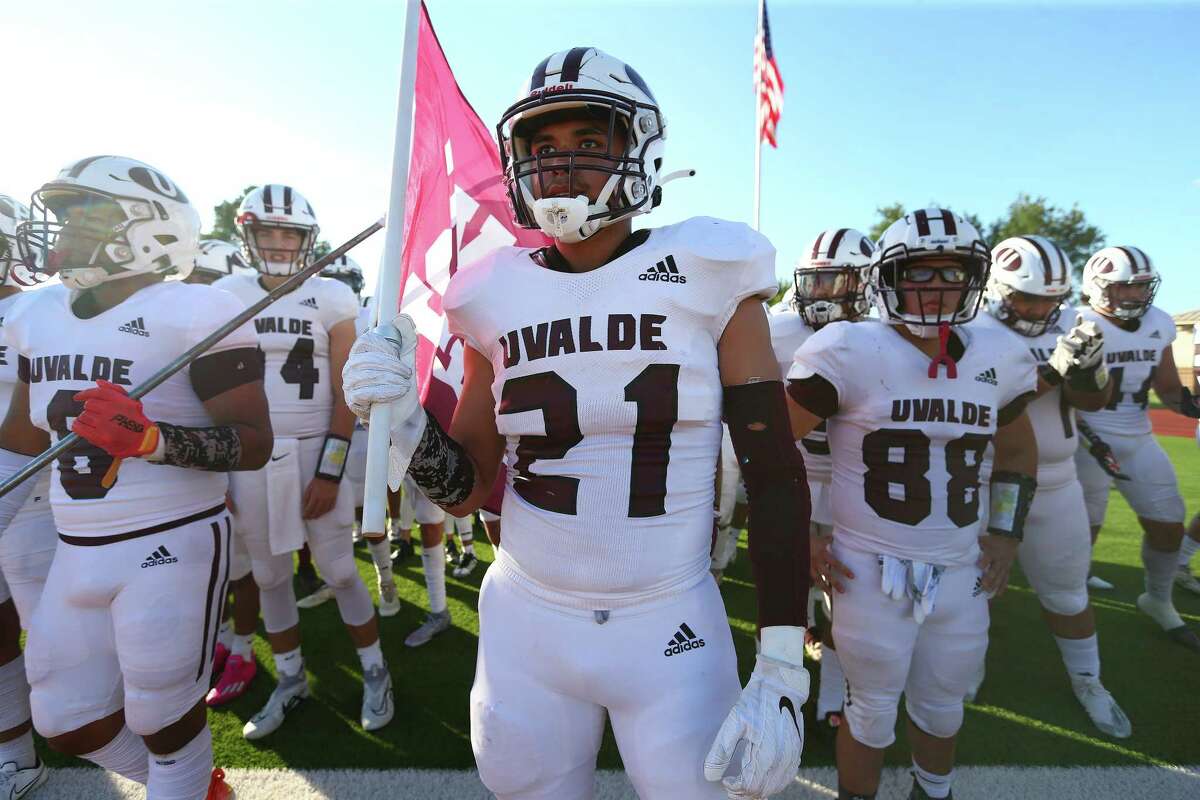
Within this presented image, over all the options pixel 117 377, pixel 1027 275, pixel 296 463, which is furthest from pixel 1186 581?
pixel 117 377

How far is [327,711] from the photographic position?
12.5 feet

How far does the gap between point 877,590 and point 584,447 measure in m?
1.59

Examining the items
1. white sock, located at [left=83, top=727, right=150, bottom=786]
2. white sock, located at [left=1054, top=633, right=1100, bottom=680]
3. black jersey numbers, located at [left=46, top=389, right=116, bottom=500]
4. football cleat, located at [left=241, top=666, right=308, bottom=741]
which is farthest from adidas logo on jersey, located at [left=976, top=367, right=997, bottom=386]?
football cleat, located at [left=241, top=666, right=308, bottom=741]

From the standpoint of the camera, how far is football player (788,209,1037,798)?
99.9 inches

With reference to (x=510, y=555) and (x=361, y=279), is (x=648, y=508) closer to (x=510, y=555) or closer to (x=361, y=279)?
(x=510, y=555)

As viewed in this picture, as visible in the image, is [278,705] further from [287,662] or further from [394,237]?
[394,237]

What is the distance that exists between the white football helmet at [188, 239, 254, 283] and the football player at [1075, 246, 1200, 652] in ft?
27.6

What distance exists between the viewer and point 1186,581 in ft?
18.5

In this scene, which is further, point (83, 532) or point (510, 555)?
point (83, 532)

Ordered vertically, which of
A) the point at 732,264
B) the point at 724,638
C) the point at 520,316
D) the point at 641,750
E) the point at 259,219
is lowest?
the point at 641,750

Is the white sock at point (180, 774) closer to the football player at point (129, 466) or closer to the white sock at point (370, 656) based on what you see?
the football player at point (129, 466)

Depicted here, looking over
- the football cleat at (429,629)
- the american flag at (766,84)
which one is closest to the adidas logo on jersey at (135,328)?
the football cleat at (429,629)

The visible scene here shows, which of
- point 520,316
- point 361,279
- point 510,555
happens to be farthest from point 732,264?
point 361,279

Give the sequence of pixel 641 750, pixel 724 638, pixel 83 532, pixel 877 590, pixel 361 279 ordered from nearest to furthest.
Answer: pixel 641 750
pixel 724 638
pixel 83 532
pixel 877 590
pixel 361 279
